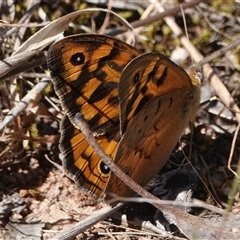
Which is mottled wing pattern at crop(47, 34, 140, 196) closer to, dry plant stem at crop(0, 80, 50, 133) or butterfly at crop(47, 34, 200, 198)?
butterfly at crop(47, 34, 200, 198)

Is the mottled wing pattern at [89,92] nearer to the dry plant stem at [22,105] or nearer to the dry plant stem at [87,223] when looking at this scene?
the dry plant stem at [87,223]

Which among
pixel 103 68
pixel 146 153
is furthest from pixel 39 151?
pixel 103 68

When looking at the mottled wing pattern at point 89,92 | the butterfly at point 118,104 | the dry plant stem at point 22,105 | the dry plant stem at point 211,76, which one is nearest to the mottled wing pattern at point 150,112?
the butterfly at point 118,104

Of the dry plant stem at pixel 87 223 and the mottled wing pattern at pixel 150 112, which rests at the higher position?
the mottled wing pattern at pixel 150 112

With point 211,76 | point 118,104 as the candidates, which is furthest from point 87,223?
point 211,76

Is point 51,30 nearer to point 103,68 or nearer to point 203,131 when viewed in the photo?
point 103,68

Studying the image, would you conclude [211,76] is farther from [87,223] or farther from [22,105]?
[87,223]

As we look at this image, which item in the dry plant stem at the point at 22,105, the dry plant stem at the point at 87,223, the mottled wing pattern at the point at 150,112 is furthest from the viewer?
the dry plant stem at the point at 22,105
